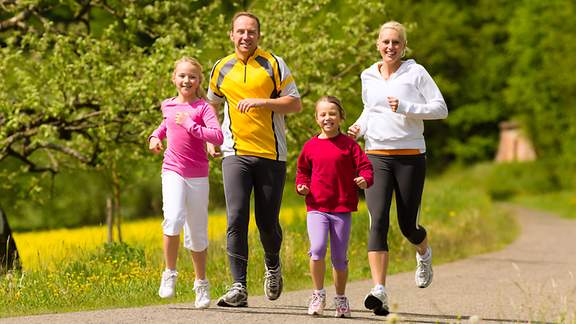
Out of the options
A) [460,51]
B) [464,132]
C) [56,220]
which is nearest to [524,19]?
[460,51]

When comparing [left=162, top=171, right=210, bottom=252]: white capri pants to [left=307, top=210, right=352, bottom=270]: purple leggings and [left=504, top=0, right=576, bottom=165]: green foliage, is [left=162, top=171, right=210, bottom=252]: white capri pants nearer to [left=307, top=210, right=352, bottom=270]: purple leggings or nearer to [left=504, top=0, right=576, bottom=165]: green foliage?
[left=307, top=210, right=352, bottom=270]: purple leggings

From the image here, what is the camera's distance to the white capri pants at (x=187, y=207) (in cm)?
764

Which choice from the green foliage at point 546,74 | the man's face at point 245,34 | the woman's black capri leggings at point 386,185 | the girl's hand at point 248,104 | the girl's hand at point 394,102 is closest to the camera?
the girl's hand at point 248,104

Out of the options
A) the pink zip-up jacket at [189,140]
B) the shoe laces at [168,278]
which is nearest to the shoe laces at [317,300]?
the shoe laces at [168,278]

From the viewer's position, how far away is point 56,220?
1204 inches

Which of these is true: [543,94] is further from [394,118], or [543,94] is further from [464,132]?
[394,118]

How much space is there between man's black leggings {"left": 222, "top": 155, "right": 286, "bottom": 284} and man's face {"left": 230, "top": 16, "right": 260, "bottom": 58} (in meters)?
0.81

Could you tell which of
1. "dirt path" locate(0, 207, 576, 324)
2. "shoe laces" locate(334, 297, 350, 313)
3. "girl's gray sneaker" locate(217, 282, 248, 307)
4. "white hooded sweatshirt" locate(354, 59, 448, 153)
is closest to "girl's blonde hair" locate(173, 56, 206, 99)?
"white hooded sweatshirt" locate(354, 59, 448, 153)

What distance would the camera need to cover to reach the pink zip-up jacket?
7.66m

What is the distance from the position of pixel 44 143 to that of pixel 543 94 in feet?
112

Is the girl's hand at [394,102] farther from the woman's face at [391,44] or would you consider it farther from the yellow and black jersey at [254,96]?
the yellow and black jersey at [254,96]

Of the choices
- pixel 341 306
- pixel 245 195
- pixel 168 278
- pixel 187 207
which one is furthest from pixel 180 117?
pixel 341 306

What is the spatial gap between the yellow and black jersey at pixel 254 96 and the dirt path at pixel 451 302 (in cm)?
121

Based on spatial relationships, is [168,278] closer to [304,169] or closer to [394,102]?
[304,169]
